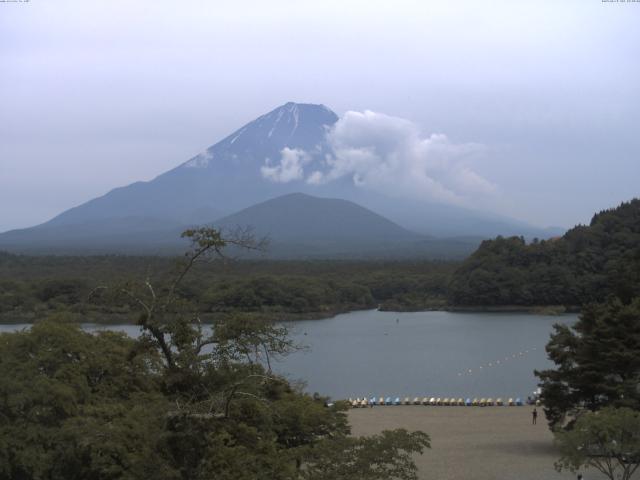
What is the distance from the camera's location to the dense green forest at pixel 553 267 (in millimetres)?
45219

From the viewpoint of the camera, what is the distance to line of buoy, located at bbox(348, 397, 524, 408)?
63.3 ft

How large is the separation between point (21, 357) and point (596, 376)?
7.93m

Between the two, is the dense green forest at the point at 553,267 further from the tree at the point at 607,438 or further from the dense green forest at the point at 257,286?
the tree at the point at 607,438

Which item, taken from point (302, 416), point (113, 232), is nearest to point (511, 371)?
point (302, 416)

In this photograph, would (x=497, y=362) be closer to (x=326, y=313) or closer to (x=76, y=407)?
(x=76, y=407)

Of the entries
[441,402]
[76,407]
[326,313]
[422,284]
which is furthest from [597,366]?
[422,284]

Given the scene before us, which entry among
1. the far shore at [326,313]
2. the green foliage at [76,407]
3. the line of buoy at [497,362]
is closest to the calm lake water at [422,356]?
the line of buoy at [497,362]

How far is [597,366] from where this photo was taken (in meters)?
12.3

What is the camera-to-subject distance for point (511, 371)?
24062 millimetres

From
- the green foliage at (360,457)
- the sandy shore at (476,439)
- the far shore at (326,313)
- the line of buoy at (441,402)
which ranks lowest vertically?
the line of buoy at (441,402)

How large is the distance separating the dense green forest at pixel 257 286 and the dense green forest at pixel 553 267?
243cm

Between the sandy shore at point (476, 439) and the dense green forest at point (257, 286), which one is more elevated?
the dense green forest at point (257, 286)

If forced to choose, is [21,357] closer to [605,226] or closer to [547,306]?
[547,306]

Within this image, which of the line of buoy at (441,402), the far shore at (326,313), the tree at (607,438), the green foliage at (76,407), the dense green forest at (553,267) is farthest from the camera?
the dense green forest at (553,267)
